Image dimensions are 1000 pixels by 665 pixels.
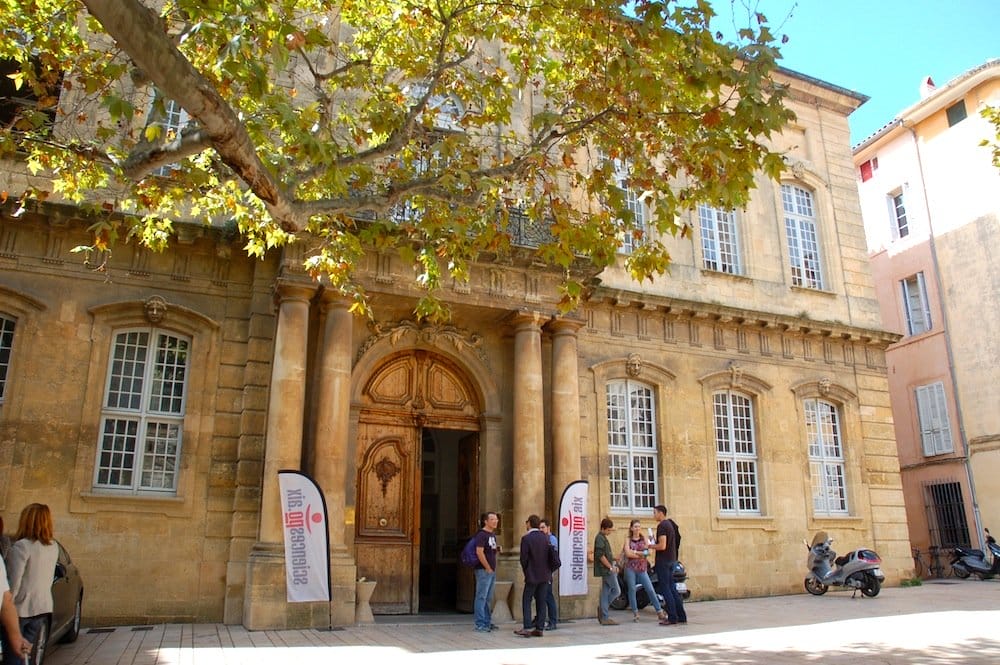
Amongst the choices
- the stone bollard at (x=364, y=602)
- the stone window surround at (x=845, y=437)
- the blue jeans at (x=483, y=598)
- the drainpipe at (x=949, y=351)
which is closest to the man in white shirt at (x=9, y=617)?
the blue jeans at (x=483, y=598)

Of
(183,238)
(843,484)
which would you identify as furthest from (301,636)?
(843,484)

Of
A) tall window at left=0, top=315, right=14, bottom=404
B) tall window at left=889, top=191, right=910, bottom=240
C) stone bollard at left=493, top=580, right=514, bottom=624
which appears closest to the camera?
tall window at left=0, top=315, right=14, bottom=404

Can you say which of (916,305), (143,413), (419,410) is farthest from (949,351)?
(143,413)

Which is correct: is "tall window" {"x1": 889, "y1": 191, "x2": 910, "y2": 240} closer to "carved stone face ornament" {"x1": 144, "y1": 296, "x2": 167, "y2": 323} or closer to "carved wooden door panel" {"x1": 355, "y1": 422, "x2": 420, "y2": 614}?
"carved wooden door panel" {"x1": 355, "y1": 422, "x2": 420, "y2": 614}

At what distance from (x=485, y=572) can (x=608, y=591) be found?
209 centimetres

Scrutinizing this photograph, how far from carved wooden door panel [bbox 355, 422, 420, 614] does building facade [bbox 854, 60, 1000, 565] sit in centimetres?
1577

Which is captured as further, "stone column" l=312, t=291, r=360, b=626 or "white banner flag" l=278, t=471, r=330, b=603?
"stone column" l=312, t=291, r=360, b=626

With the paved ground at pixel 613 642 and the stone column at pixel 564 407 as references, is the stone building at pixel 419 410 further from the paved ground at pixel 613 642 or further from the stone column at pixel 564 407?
the paved ground at pixel 613 642

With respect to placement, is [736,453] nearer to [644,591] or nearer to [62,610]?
[644,591]

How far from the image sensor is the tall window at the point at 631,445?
14891 mm

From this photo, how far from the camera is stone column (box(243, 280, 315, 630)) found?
1063 cm

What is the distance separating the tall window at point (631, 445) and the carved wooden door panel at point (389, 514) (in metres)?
3.92

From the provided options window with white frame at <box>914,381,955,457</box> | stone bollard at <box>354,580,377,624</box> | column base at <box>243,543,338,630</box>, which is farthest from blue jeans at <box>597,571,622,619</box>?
window with white frame at <box>914,381,955,457</box>

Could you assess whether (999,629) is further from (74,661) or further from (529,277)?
(74,661)
